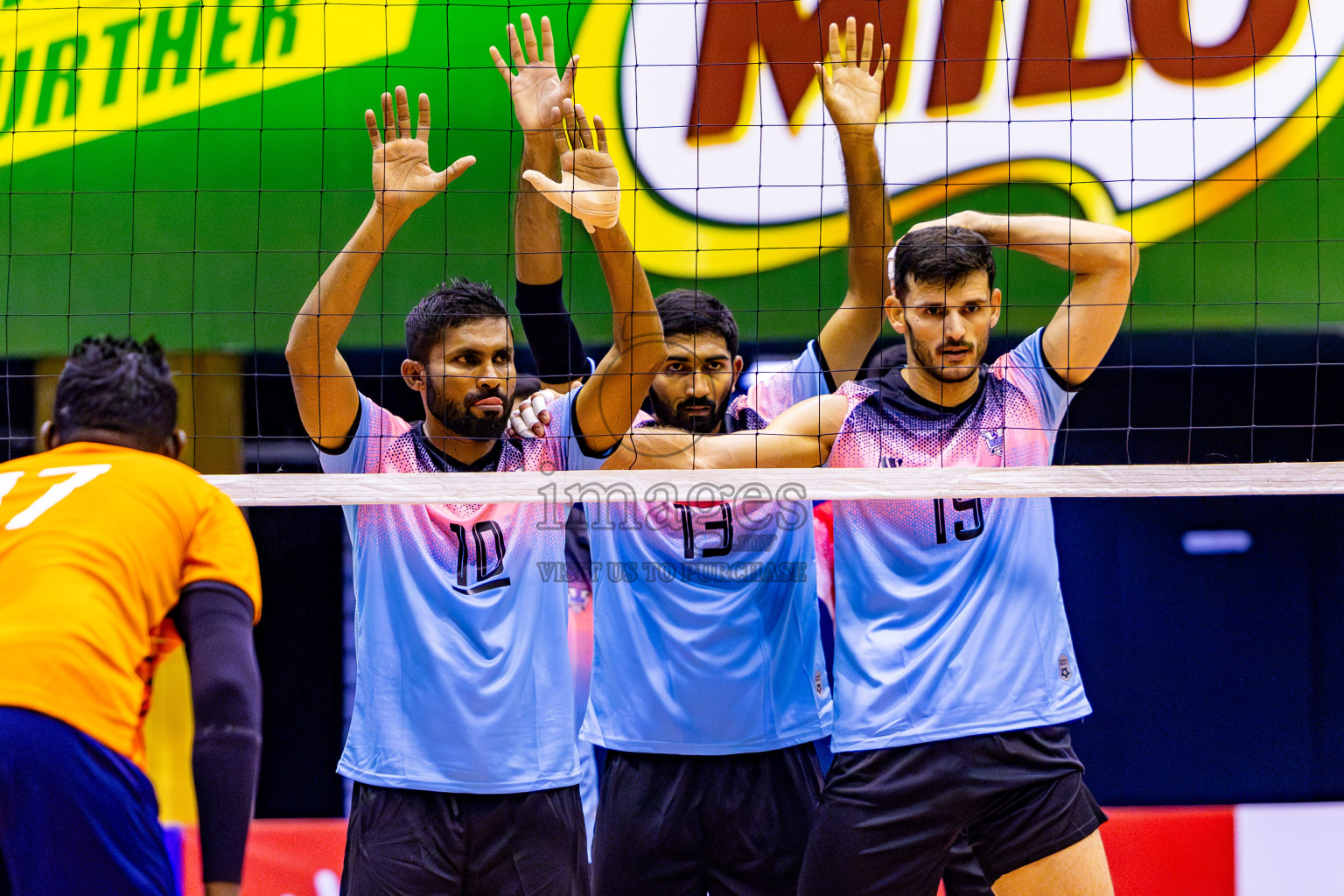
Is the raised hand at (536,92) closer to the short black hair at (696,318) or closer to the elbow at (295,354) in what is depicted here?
the short black hair at (696,318)

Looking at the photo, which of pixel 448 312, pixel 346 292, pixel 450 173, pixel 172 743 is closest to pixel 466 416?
pixel 448 312

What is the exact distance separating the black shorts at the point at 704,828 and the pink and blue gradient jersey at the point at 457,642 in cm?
22

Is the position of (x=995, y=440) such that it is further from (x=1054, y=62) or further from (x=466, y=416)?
(x=1054, y=62)

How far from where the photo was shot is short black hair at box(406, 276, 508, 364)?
123 inches

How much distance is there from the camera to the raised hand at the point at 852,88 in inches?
130

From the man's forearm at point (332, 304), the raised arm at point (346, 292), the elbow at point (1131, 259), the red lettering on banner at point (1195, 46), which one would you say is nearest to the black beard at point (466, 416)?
the raised arm at point (346, 292)

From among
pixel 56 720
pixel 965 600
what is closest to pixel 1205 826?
pixel 965 600

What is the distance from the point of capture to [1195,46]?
13.8 feet

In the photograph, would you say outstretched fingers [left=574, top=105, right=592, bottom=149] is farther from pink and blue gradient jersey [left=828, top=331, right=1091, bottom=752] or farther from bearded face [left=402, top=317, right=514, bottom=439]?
pink and blue gradient jersey [left=828, top=331, right=1091, bottom=752]

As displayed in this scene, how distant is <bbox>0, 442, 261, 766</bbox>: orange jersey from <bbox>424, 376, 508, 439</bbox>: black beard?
3.08 ft

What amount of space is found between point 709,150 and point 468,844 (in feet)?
8.62

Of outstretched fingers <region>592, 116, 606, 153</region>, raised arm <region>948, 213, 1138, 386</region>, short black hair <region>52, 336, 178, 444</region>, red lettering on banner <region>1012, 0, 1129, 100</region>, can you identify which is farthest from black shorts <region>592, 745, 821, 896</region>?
red lettering on banner <region>1012, 0, 1129, 100</region>

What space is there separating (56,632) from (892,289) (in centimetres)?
222

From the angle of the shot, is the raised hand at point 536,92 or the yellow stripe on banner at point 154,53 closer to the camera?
the raised hand at point 536,92
